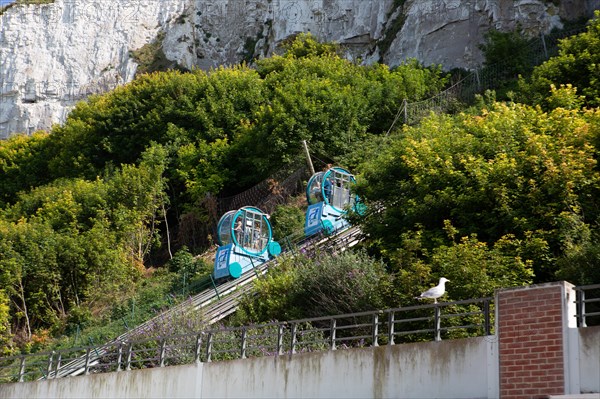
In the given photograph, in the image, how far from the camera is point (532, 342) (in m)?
13.4

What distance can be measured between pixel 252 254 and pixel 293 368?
20228 millimetres

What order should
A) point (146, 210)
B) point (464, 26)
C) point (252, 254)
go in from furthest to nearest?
1. point (464, 26)
2. point (146, 210)
3. point (252, 254)

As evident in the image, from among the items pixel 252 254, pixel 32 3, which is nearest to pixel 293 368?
pixel 252 254

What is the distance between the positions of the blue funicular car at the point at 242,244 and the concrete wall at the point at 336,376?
15.5 metres

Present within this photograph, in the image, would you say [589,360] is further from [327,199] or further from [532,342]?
[327,199]

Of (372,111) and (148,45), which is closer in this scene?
(372,111)

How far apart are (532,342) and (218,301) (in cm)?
1929

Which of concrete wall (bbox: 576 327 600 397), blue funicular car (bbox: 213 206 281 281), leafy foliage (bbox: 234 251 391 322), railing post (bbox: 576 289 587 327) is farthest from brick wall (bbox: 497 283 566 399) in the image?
blue funicular car (bbox: 213 206 281 281)

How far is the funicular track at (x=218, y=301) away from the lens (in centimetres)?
2681

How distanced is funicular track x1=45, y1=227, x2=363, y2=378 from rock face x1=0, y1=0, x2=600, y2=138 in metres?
26.9

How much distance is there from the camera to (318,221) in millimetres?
37562

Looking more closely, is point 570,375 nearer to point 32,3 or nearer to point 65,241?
point 65,241

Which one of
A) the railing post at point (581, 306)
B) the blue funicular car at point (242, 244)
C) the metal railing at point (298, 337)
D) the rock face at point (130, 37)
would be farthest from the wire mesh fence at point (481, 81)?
the railing post at point (581, 306)

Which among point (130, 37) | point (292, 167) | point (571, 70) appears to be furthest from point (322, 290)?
point (130, 37)
